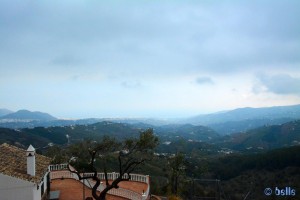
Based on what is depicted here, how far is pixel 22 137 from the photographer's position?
150m

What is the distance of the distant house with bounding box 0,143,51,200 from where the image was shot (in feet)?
70.9

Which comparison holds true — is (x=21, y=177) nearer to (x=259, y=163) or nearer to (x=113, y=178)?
(x=113, y=178)

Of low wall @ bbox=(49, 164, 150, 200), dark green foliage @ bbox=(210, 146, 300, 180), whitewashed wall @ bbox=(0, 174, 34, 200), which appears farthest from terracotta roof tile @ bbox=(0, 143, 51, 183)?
dark green foliage @ bbox=(210, 146, 300, 180)

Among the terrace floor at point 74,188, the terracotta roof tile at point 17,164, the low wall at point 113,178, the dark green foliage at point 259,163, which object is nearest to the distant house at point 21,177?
the terracotta roof tile at point 17,164

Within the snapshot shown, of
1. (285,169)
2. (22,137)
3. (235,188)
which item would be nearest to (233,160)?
(285,169)

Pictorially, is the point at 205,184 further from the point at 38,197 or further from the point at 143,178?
the point at 38,197

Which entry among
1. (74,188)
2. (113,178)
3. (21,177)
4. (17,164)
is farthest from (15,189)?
(113,178)

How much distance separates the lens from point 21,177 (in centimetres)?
2208

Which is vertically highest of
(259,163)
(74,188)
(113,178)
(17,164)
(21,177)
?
(17,164)

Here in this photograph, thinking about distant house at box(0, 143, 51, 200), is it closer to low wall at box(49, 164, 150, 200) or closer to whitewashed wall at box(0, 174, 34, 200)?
whitewashed wall at box(0, 174, 34, 200)

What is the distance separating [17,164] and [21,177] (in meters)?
3.15

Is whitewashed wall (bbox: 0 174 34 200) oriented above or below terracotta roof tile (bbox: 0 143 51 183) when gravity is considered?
below

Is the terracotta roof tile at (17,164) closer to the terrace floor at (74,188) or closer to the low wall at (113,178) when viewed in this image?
the terrace floor at (74,188)

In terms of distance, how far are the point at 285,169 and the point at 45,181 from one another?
75.9 m
